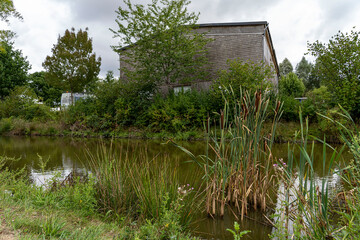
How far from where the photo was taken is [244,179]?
3350 millimetres

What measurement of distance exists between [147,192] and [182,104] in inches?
475

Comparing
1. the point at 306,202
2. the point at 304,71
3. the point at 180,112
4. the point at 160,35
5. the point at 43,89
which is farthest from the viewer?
the point at 304,71

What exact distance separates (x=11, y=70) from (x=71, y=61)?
12.4 m

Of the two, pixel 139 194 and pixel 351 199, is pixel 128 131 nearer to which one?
pixel 139 194

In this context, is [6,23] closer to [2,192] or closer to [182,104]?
[182,104]

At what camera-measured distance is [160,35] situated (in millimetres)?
15641

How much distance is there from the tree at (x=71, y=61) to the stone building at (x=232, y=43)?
8.73 meters

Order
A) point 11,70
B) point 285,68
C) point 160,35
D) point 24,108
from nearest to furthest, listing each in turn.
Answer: point 160,35 < point 24,108 < point 11,70 < point 285,68

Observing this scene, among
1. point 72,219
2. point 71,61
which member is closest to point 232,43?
point 71,61

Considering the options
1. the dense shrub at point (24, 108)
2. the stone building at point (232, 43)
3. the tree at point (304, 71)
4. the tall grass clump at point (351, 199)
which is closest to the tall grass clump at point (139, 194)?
the tall grass clump at point (351, 199)

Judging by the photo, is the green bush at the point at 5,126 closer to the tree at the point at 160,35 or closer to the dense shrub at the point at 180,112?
the tree at the point at 160,35

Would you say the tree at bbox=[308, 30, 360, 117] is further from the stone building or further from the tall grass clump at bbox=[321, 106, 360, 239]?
the tall grass clump at bbox=[321, 106, 360, 239]

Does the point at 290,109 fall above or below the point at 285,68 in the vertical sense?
below

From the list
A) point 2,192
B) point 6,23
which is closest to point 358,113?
point 2,192
